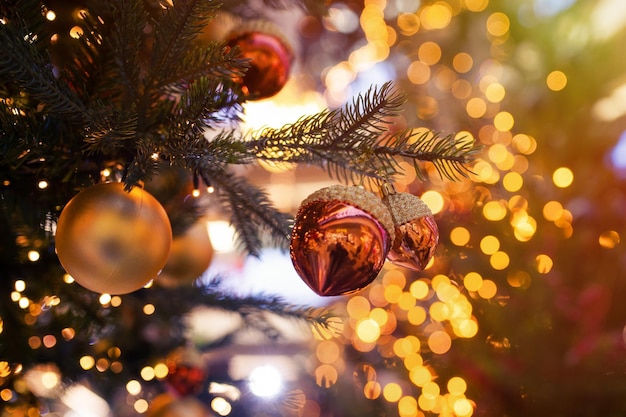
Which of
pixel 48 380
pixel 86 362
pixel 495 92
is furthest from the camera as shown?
pixel 495 92

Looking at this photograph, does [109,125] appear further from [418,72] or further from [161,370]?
[418,72]

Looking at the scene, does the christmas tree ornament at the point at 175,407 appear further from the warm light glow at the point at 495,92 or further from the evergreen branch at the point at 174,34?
the warm light glow at the point at 495,92

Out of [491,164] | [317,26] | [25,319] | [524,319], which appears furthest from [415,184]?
[25,319]

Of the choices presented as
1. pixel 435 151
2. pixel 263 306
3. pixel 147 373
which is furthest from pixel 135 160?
pixel 147 373

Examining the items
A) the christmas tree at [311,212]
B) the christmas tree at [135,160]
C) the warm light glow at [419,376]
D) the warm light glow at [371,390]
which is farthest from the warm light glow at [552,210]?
the christmas tree at [135,160]

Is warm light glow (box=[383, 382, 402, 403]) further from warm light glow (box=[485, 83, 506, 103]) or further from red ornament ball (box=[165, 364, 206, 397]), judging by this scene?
warm light glow (box=[485, 83, 506, 103])

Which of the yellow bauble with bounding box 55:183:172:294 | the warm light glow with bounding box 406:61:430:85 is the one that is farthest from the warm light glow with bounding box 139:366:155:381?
the warm light glow with bounding box 406:61:430:85
